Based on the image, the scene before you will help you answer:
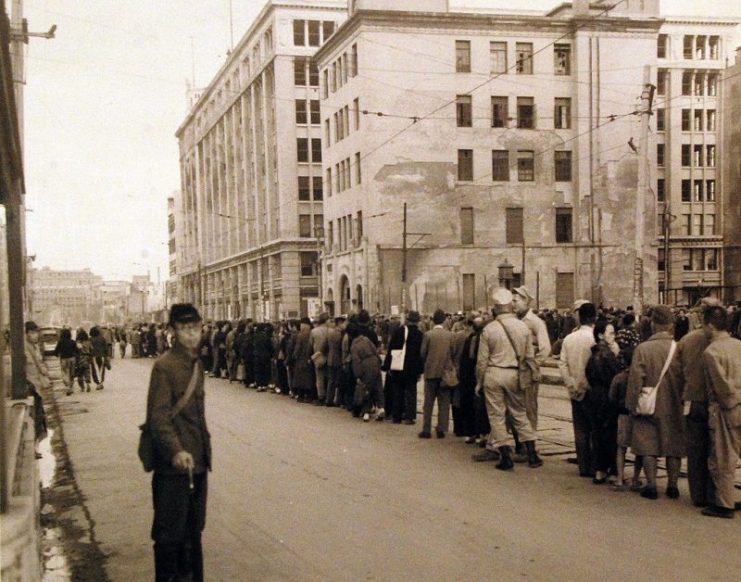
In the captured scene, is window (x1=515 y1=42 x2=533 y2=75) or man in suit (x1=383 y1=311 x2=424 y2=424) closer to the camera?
man in suit (x1=383 y1=311 x2=424 y2=424)

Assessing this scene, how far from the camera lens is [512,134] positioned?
4838 centimetres

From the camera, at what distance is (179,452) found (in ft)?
16.2

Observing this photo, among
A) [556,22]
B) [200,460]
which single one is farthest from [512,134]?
[200,460]

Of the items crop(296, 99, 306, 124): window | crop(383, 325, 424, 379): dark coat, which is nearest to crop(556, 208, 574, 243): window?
crop(296, 99, 306, 124): window

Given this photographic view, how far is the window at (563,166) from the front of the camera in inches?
1928

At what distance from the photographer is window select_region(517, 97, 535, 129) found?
158ft

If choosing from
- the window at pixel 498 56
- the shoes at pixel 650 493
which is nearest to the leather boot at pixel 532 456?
the shoes at pixel 650 493

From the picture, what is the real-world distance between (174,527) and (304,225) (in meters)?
58.5

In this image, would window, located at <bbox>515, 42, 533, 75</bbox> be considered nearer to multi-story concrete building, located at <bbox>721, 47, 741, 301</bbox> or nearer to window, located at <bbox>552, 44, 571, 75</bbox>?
window, located at <bbox>552, 44, 571, 75</bbox>

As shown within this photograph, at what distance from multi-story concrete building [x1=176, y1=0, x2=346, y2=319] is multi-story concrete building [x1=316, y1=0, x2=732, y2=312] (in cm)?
949

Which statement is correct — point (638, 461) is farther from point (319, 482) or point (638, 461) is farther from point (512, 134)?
point (512, 134)

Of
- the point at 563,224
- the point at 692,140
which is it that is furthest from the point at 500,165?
the point at 692,140

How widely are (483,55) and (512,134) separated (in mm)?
4913

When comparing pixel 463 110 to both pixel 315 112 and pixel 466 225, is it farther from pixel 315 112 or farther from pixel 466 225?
pixel 315 112
